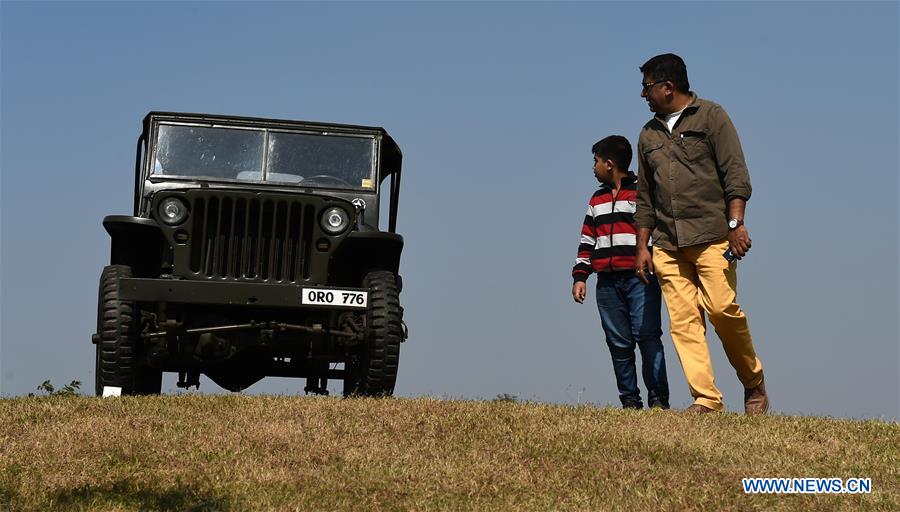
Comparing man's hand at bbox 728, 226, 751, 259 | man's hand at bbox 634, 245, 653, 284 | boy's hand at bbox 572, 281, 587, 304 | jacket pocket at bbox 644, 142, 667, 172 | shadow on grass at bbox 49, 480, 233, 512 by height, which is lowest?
shadow on grass at bbox 49, 480, 233, 512

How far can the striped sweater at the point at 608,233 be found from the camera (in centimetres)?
872

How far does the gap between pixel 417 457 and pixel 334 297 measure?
3161 millimetres

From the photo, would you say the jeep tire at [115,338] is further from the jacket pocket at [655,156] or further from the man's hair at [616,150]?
the jacket pocket at [655,156]

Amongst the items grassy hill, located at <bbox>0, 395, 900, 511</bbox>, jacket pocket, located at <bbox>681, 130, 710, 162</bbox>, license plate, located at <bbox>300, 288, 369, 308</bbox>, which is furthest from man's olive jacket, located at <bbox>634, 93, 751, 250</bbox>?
license plate, located at <bbox>300, 288, 369, 308</bbox>

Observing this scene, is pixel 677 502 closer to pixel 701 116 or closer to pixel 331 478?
pixel 331 478

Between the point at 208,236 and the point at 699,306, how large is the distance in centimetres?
387

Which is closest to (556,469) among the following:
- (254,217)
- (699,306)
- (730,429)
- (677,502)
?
(677,502)

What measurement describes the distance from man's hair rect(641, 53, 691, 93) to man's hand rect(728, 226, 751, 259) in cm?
102

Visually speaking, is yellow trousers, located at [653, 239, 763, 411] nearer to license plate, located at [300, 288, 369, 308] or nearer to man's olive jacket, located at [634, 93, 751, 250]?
man's olive jacket, located at [634, 93, 751, 250]

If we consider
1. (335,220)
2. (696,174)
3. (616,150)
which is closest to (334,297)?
(335,220)

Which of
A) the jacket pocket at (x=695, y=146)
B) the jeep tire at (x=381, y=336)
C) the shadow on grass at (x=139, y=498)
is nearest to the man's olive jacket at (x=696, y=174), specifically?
the jacket pocket at (x=695, y=146)

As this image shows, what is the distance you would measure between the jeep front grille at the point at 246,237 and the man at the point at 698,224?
2.96m

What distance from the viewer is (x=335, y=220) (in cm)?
961

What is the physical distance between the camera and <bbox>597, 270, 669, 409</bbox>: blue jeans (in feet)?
28.3
